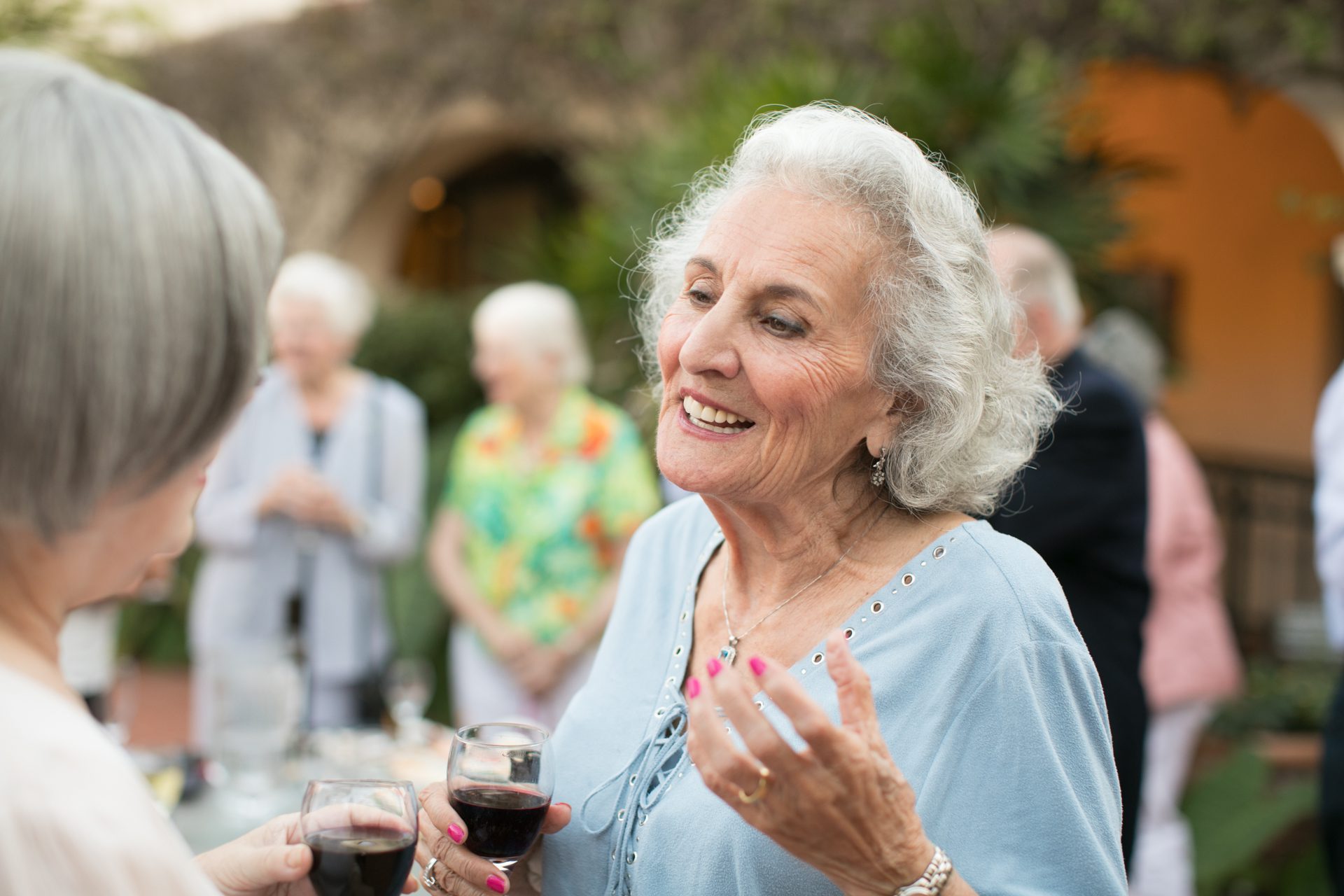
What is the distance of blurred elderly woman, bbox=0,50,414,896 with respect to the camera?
959mm

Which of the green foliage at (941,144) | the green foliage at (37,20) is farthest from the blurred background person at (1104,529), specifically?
the green foliage at (37,20)

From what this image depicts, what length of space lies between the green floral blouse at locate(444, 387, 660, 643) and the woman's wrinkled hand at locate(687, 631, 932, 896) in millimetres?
2988

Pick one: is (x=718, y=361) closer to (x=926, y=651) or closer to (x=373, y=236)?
(x=926, y=651)

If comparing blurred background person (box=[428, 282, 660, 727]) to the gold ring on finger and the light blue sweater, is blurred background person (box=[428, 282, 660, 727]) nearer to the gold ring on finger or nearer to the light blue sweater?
the light blue sweater

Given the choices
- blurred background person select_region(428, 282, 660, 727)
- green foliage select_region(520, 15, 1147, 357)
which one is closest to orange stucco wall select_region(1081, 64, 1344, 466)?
green foliage select_region(520, 15, 1147, 357)

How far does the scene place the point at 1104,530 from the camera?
300 centimetres

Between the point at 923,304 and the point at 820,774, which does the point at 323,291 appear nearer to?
the point at 923,304

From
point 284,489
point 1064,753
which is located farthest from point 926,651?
point 284,489

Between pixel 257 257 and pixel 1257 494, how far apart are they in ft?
32.9

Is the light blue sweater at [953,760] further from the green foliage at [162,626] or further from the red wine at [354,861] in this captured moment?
the green foliage at [162,626]

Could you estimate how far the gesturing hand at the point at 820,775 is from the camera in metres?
1.30

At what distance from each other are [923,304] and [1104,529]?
143cm

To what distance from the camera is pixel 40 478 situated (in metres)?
1.01

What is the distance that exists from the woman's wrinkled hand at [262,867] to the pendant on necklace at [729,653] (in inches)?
25.7
